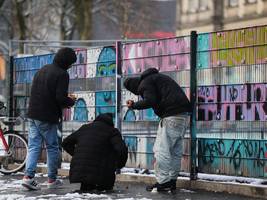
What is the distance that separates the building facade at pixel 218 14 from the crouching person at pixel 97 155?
50.4 metres

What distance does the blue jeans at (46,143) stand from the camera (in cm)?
1052

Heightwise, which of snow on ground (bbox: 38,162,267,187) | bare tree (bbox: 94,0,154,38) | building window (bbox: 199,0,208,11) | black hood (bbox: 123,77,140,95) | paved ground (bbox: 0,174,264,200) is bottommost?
paved ground (bbox: 0,174,264,200)

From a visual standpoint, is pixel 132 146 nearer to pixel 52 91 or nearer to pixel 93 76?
pixel 93 76

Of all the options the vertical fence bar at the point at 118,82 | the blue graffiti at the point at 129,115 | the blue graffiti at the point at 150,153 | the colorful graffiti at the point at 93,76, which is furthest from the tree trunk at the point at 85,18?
the blue graffiti at the point at 150,153

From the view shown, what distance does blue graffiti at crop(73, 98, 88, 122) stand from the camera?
12.7m

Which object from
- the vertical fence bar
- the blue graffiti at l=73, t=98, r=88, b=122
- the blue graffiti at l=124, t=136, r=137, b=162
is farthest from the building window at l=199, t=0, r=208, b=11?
the blue graffiti at l=124, t=136, r=137, b=162

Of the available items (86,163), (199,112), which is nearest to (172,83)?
(199,112)

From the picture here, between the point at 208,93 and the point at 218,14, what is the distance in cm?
5694

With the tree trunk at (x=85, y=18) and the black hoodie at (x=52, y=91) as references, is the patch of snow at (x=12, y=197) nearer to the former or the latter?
the black hoodie at (x=52, y=91)

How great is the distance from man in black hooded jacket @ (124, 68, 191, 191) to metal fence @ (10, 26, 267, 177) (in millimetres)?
556

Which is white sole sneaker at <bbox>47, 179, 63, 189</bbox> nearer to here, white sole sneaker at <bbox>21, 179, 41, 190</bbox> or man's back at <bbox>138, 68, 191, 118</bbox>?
white sole sneaker at <bbox>21, 179, 41, 190</bbox>

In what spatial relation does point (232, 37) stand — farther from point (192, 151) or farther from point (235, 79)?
point (192, 151)

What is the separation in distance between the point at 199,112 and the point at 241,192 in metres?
1.38

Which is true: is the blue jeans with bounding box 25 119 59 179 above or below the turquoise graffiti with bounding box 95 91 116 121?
below
